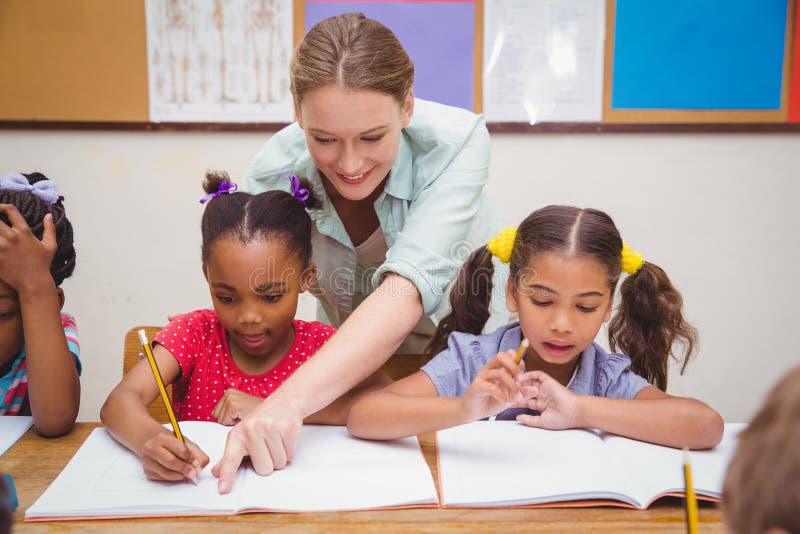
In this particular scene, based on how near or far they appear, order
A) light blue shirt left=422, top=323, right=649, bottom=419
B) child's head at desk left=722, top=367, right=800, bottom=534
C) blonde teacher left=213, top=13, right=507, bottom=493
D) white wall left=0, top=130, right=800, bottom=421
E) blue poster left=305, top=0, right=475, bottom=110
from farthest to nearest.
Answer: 1. white wall left=0, top=130, right=800, bottom=421
2. blue poster left=305, top=0, right=475, bottom=110
3. light blue shirt left=422, top=323, right=649, bottom=419
4. blonde teacher left=213, top=13, right=507, bottom=493
5. child's head at desk left=722, top=367, right=800, bottom=534

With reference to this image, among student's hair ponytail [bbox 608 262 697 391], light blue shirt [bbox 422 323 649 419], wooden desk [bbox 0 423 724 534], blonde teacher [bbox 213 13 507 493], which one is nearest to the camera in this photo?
wooden desk [bbox 0 423 724 534]

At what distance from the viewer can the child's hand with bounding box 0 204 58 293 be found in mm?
1149

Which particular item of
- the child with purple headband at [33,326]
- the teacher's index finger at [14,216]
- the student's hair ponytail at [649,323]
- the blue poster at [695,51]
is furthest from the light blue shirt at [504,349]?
the blue poster at [695,51]

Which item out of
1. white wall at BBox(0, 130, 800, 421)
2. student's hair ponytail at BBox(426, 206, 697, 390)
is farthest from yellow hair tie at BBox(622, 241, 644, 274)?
white wall at BBox(0, 130, 800, 421)

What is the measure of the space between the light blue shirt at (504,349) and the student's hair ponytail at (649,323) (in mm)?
104

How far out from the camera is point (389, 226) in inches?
58.4

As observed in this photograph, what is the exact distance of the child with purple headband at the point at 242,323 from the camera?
4.09 ft

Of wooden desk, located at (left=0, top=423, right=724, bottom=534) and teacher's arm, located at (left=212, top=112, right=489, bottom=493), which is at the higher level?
teacher's arm, located at (left=212, top=112, right=489, bottom=493)

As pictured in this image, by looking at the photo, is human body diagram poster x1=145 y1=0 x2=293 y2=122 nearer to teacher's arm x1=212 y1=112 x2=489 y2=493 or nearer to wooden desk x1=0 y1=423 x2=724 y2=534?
teacher's arm x1=212 y1=112 x2=489 y2=493

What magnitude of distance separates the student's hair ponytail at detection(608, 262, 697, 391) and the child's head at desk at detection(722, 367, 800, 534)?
0.95m

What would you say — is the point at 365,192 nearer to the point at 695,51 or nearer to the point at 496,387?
the point at 496,387

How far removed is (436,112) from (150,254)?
153 cm

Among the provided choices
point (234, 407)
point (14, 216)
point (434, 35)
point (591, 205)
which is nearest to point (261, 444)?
point (234, 407)

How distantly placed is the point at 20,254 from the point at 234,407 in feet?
1.43
